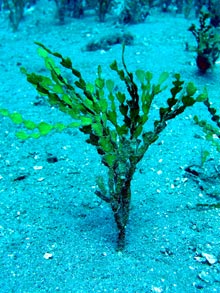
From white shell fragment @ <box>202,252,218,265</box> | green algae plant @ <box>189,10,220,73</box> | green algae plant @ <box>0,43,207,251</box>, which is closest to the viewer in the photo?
green algae plant @ <box>0,43,207,251</box>

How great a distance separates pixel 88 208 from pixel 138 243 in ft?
1.77

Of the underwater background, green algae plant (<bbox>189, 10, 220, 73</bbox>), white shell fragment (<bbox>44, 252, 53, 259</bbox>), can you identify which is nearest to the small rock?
the underwater background

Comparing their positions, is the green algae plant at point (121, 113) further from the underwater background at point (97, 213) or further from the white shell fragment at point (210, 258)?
the white shell fragment at point (210, 258)

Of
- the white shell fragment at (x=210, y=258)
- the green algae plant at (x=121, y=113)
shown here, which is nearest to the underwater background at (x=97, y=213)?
the white shell fragment at (x=210, y=258)

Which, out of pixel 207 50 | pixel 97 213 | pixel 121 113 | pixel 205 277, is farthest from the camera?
pixel 207 50

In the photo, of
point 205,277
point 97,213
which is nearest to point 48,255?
point 97,213

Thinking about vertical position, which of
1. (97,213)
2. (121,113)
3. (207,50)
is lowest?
(97,213)

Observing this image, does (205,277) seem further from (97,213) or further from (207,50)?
(207,50)

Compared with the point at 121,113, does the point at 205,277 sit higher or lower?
lower

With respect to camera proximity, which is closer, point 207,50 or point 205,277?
point 205,277

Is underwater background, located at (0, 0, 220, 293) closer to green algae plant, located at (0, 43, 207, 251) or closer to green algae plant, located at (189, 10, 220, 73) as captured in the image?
green algae plant, located at (189, 10, 220, 73)

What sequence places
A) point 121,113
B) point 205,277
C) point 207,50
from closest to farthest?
point 205,277 → point 121,113 → point 207,50

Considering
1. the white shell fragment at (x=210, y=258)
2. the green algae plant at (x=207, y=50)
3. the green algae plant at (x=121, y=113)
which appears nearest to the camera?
the green algae plant at (x=121, y=113)

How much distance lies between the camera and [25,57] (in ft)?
21.7
